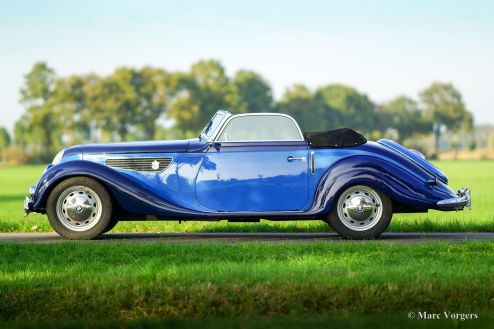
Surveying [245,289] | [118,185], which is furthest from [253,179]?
[245,289]

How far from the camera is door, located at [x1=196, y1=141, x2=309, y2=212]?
10.9 m

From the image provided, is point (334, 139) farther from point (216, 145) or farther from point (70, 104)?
point (70, 104)

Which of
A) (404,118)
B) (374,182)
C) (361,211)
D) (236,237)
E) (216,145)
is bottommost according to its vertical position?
(236,237)

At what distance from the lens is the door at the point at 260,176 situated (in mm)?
10906

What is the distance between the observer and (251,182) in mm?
10906

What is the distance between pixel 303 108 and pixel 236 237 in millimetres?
127731

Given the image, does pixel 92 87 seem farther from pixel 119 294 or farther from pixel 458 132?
pixel 119 294

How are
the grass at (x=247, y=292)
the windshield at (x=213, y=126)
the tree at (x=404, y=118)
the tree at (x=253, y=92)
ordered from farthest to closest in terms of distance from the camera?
the tree at (x=404, y=118)
the tree at (x=253, y=92)
the windshield at (x=213, y=126)
the grass at (x=247, y=292)

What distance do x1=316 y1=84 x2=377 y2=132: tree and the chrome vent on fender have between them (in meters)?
140

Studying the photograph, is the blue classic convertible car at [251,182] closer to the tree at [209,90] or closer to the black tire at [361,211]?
the black tire at [361,211]

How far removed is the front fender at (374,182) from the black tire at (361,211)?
0.34ft

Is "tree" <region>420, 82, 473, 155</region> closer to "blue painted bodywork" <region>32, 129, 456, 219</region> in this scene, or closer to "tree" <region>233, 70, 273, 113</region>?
"tree" <region>233, 70, 273, 113</region>

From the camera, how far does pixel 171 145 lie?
11.2 meters

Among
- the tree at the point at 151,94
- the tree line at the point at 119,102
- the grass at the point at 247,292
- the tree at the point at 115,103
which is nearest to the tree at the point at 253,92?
the tree line at the point at 119,102
